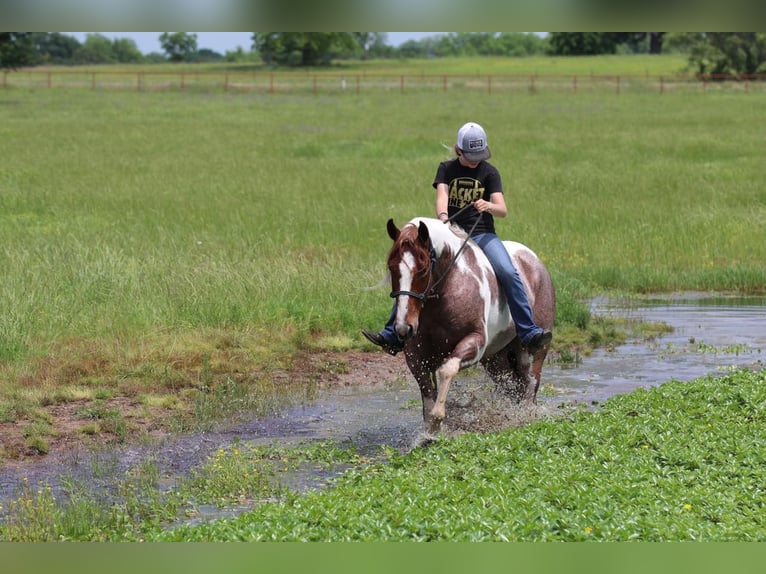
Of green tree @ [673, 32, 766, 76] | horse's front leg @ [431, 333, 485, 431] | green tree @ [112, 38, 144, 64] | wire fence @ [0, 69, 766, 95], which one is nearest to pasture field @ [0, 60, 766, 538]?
horse's front leg @ [431, 333, 485, 431]

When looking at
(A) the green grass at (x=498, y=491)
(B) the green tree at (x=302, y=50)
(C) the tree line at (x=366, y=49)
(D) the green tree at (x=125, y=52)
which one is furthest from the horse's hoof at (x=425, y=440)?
(D) the green tree at (x=125, y=52)

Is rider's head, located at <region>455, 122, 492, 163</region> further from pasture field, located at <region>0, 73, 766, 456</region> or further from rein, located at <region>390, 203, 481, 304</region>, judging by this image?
pasture field, located at <region>0, 73, 766, 456</region>

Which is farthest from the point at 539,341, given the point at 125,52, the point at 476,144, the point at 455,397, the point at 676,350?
the point at 125,52

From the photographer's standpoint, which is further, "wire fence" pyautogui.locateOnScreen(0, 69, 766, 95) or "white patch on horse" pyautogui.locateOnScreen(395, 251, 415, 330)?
"wire fence" pyautogui.locateOnScreen(0, 69, 766, 95)

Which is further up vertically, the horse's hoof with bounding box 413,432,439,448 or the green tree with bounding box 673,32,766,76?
the green tree with bounding box 673,32,766,76

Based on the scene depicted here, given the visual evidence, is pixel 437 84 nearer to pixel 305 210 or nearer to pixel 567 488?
pixel 305 210

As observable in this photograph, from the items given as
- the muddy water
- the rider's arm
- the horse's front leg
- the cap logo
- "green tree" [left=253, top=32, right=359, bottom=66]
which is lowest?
the muddy water

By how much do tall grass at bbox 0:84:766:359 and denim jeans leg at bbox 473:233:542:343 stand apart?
108 cm

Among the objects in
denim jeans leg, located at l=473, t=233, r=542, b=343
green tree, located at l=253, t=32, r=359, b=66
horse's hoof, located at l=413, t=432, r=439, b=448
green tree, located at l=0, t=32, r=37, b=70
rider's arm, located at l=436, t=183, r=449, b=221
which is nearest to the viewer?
horse's hoof, located at l=413, t=432, r=439, b=448

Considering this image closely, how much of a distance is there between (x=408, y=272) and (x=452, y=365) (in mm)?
1012

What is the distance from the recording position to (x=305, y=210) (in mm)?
22844

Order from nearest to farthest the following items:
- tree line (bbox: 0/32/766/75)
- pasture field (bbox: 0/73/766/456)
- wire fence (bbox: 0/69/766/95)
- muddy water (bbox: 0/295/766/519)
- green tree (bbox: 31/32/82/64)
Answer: muddy water (bbox: 0/295/766/519), pasture field (bbox: 0/73/766/456), wire fence (bbox: 0/69/766/95), tree line (bbox: 0/32/766/75), green tree (bbox: 31/32/82/64)

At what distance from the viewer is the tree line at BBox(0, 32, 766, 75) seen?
79094 mm

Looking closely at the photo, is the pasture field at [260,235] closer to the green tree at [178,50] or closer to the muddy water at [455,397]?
the muddy water at [455,397]
